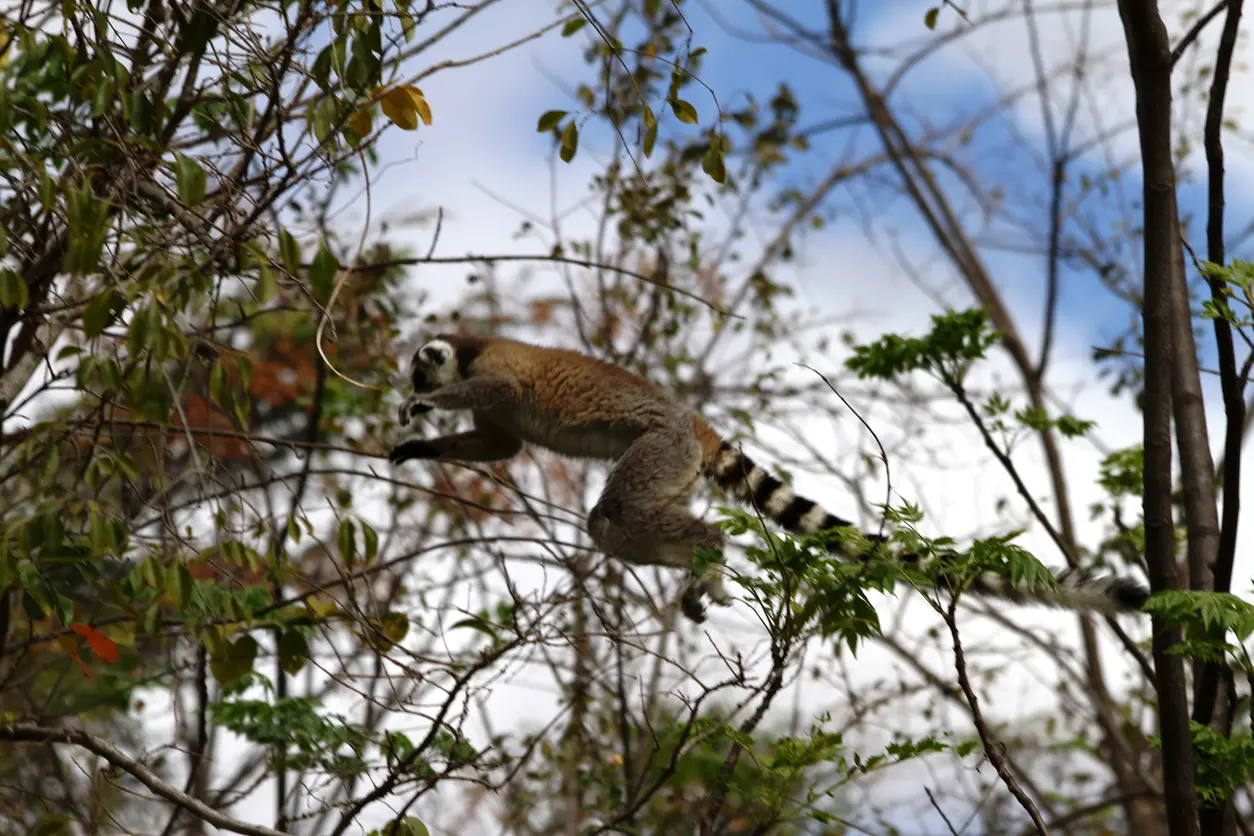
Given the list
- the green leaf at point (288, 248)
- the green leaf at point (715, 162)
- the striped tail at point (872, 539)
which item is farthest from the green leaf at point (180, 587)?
the green leaf at point (715, 162)

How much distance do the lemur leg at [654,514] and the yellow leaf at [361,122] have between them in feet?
8.59

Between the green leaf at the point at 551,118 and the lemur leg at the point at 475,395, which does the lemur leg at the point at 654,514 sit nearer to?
the lemur leg at the point at 475,395

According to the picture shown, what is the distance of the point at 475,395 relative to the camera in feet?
20.3

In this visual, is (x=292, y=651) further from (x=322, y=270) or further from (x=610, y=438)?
(x=610, y=438)

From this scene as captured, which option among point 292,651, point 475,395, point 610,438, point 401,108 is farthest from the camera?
point 610,438

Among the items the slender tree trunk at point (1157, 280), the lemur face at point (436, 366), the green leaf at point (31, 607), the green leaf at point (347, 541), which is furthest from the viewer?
the lemur face at point (436, 366)

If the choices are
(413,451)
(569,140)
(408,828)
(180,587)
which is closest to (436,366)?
(413,451)

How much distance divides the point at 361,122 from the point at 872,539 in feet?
7.44

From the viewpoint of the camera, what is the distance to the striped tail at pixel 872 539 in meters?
4.64

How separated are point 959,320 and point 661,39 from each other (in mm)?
3881

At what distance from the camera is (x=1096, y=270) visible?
42.1 ft

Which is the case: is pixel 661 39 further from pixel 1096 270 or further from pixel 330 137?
pixel 1096 270

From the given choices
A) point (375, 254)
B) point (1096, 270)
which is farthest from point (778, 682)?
point (1096, 270)

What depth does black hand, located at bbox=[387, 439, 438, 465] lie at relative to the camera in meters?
5.76
